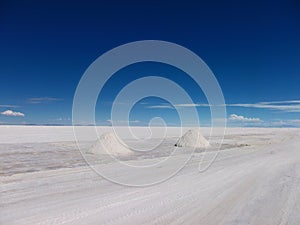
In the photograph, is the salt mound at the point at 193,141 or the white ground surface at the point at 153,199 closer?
the white ground surface at the point at 153,199

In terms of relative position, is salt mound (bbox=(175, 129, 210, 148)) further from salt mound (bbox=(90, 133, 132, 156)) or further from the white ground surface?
the white ground surface

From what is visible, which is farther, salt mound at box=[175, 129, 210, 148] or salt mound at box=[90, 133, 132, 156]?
salt mound at box=[175, 129, 210, 148]

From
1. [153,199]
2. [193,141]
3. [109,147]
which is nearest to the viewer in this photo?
[153,199]

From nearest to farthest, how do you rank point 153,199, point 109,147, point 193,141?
point 153,199 < point 109,147 < point 193,141

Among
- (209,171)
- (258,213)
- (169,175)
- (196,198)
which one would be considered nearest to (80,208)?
(196,198)

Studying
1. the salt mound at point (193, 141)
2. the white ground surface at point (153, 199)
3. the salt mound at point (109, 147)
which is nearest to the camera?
the white ground surface at point (153, 199)

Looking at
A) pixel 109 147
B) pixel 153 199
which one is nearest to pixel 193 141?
pixel 109 147

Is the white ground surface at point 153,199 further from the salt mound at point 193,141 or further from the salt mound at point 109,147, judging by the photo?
the salt mound at point 193,141

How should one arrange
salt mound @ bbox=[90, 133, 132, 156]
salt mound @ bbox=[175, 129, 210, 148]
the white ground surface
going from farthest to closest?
salt mound @ bbox=[175, 129, 210, 148]
salt mound @ bbox=[90, 133, 132, 156]
the white ground surface

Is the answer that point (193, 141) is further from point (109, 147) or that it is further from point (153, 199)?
point (153, 199)

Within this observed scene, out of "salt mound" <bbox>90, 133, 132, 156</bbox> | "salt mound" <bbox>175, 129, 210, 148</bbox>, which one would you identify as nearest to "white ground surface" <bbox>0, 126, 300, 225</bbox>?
"salt mound" <bbox>90, 133, 132, 156</bbox>

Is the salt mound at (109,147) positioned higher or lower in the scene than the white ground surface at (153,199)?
higher

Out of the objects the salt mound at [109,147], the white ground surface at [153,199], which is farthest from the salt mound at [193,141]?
the white ground surface at [153,199]

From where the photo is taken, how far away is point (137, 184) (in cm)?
884
